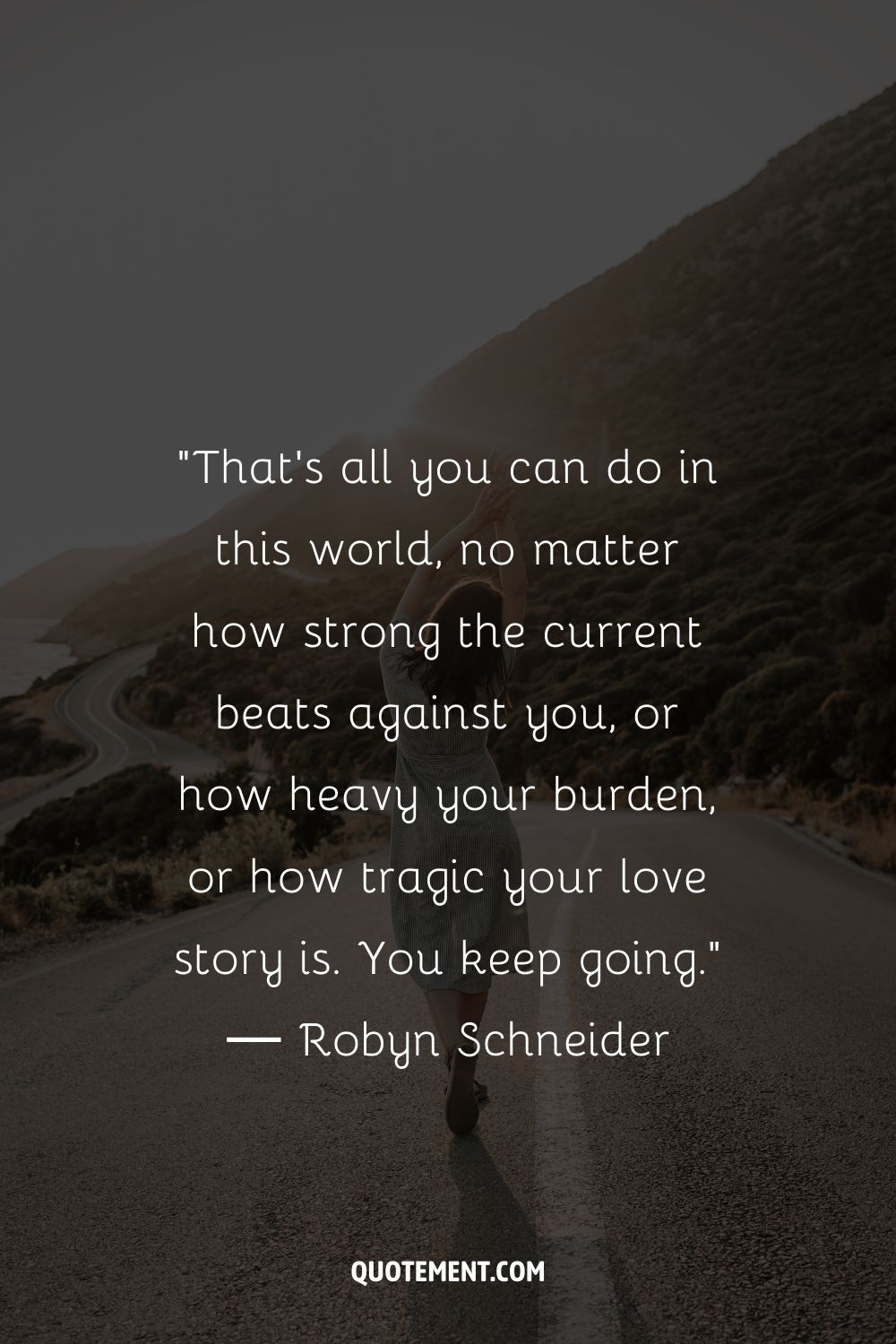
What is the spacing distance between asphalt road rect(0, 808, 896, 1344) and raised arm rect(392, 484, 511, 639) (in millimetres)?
1942

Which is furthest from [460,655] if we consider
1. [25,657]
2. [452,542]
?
[25,657]

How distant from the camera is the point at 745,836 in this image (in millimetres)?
17047

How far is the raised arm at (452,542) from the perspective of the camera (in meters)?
4.09

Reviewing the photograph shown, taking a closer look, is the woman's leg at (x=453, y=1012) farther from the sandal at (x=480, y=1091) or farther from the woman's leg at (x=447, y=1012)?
the sandal at (x=480, y=1091)

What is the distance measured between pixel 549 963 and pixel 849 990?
6.29 feet

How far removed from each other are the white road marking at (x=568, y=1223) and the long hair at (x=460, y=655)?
1584mm

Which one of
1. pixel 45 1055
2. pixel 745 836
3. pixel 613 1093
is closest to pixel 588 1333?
pixel 613 1093

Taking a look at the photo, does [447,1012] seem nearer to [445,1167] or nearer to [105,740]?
[445,1167]

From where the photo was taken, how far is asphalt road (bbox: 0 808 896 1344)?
8.50 feet

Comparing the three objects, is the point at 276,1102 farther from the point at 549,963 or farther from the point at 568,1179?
the point at 549,963

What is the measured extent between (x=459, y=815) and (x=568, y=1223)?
1.44 metres

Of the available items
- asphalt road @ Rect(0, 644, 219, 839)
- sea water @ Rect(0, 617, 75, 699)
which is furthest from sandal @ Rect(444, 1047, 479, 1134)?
sea water @ Rect(0, 617, 75, 699)

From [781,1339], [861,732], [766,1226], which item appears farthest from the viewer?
[861,732]

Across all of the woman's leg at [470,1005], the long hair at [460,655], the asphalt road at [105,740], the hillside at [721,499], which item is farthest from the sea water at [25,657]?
the woman's leg at [470,1005]
